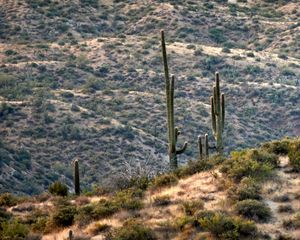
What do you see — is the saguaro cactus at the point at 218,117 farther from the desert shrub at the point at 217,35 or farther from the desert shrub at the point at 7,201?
the desert shrub at the point at 217,35

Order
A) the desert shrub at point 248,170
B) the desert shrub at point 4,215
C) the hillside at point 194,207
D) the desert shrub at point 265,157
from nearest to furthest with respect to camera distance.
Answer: the hillside at point 194,207, the desert shrub at point 248,170, the desert shrub at point 265,157, the desert shrub at point 4,215

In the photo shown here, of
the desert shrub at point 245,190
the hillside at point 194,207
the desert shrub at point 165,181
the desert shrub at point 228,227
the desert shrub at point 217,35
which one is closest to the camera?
the desert shrub at point 228,227

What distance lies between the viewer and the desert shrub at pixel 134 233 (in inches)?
720

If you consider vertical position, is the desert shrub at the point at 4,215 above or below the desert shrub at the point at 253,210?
below

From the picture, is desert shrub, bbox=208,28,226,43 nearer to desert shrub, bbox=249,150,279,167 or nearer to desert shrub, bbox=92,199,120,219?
desert shrub, bbox=249,150,279,167

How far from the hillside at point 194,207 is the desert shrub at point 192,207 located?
0.02 m

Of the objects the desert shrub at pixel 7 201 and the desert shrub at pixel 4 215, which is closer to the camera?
the desert shrub at pixel 4 215

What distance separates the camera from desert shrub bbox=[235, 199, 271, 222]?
1902 cm

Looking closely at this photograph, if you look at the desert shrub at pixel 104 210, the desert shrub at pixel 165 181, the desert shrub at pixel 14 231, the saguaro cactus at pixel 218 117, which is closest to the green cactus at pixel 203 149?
the saguaro cactus at pixel 218 117

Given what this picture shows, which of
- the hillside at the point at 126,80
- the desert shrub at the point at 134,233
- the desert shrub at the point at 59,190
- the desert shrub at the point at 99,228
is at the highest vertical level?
the desert shrub at the point at 134,233

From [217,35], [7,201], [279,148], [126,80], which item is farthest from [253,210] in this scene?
[217,35]

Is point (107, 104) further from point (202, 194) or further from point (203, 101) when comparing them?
point (202, 194)

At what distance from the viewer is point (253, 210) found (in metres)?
19.0

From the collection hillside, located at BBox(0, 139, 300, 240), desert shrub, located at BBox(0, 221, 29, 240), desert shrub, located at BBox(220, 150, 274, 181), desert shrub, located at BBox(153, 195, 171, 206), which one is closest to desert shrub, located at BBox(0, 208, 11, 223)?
hillside, located at BBox(0, 139, 300, 240)
